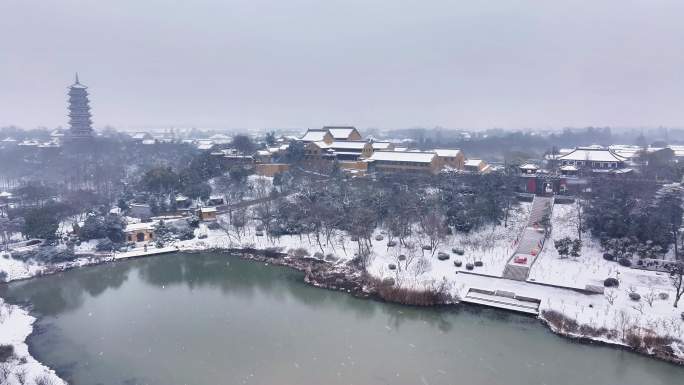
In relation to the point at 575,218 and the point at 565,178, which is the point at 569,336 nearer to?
the point at 575,218

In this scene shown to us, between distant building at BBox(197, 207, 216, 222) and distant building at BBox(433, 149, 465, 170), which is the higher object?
distant building at BBox(433, 149, 465, 170)

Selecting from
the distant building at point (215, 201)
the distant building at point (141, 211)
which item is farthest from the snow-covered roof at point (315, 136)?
the distant building at point (141, 211)

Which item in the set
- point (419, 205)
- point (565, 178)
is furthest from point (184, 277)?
point (565, 178)

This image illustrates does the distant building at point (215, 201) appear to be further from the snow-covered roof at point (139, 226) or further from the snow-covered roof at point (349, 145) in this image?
the snow-covered roof at point (349, 145)

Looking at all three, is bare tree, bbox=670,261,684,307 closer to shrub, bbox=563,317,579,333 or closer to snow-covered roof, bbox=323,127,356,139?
shrub, bbox=563,317,579,333

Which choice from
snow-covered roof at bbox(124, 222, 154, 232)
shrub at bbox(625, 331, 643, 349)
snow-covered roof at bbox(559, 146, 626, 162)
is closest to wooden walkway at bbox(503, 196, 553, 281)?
shrub at bbox(625, 331, 643, 349)
